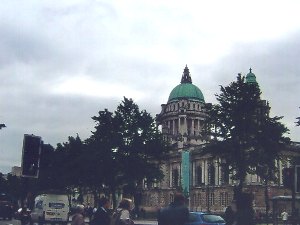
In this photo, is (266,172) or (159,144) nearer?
(266,172)

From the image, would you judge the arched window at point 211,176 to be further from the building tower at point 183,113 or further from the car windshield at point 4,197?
the car windshield at point 4,197

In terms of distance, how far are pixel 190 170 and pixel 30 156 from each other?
10684cm

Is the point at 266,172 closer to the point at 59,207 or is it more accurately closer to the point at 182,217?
the point at 59,207

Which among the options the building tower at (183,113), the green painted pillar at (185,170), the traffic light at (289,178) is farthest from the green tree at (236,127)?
the building tower at (183,113)

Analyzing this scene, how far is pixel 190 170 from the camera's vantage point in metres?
117

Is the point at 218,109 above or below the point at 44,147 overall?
above

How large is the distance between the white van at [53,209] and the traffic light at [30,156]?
2929 centimetres

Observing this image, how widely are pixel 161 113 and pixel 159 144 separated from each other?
89.9m

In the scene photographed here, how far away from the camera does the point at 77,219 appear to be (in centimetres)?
1260

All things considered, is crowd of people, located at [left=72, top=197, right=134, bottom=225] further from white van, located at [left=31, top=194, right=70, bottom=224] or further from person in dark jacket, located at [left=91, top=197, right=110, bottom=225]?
white van, located at [left=31, top=194, right=70, bottom=224]

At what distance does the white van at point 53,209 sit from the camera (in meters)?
39.9

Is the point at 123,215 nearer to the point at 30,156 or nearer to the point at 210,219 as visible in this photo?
the point at 30,156

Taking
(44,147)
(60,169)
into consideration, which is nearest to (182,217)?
(44,147)

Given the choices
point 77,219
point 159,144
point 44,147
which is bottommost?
point 77,219
